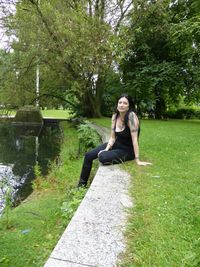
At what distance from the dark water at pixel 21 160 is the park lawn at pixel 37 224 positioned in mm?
602

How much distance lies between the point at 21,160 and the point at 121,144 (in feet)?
17.9

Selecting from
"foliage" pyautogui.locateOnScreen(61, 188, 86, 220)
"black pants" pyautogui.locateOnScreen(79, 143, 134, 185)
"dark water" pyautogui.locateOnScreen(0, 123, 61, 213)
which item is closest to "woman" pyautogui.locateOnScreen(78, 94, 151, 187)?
"black pants" pyautogui.locateOnScreen(79, 143, 134, 185)

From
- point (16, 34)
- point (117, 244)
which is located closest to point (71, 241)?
point (117, 244)

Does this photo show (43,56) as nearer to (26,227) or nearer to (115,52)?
(115,52)

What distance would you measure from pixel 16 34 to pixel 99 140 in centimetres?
863

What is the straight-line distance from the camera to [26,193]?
20.3 ft

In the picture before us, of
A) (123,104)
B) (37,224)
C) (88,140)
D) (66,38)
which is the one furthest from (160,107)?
(37,224)

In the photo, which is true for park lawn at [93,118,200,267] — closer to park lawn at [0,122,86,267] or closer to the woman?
the woman

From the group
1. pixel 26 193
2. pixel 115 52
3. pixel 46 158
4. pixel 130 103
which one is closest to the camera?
pixel 130 103

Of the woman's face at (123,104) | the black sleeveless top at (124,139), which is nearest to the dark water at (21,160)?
the black sleeveless top at (124,139)

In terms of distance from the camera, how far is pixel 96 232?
2619mm

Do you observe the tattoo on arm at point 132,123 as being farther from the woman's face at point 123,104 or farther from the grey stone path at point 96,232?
the grey stone path at point 96,232

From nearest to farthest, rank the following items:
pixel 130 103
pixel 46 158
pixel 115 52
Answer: pixel 130 103
pixel 46 158
pixel 115 52

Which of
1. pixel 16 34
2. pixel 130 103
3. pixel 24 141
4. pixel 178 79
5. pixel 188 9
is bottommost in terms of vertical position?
pixel 24 141
